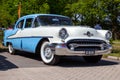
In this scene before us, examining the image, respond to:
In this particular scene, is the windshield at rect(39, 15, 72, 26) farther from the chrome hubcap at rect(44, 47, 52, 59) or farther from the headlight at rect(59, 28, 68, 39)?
the headlight at rect(59, 28, 68, 39)

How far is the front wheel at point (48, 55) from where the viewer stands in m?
10.2

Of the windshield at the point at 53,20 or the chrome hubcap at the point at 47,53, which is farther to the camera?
the windshield at the point at 53,20

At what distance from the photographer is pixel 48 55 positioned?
10461 millimetres

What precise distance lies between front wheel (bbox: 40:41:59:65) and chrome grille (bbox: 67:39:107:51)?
2.19ft

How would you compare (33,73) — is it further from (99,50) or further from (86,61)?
(86,61)

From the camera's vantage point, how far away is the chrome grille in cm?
986

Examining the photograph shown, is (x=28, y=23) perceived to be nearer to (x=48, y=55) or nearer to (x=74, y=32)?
(x=48, y=55)

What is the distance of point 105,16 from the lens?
46031 millimetres

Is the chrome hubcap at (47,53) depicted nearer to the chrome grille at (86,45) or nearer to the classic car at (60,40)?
the classic car at (60,40)

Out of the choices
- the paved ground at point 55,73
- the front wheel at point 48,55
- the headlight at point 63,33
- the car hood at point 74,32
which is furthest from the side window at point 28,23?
the headlight at point 63,33

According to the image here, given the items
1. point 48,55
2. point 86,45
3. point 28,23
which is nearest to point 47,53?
point 48,55

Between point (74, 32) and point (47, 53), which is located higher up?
point (74, 32)

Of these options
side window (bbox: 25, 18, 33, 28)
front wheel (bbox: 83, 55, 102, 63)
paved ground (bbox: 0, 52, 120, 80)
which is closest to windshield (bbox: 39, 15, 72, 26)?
side window (bbox: 25, 18, 33, 28)

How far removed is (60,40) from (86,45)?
2.84ft
